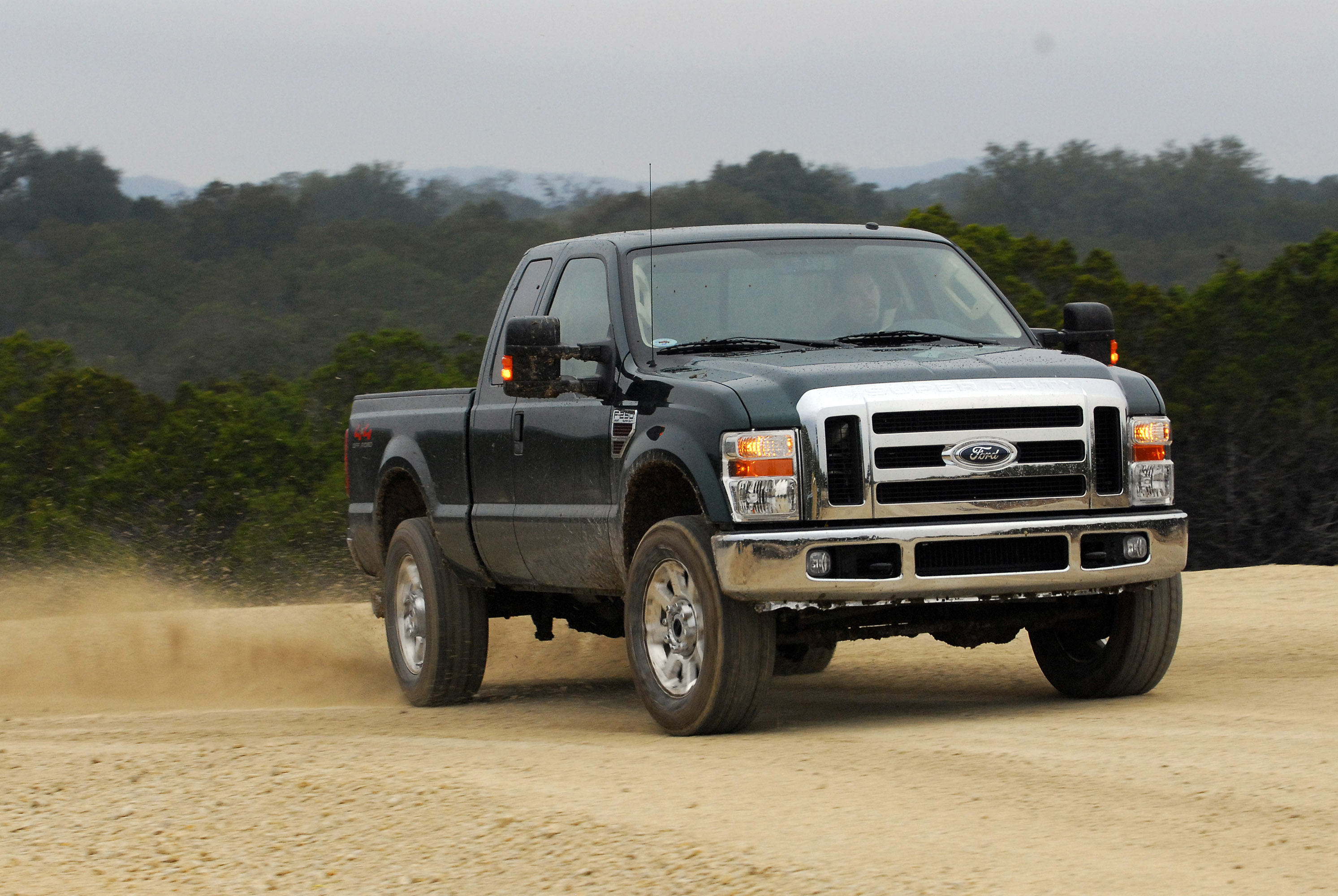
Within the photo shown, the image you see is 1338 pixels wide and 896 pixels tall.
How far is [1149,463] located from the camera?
24.6 feet

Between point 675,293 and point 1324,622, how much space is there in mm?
4785

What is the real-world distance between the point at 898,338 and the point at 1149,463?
1.21m

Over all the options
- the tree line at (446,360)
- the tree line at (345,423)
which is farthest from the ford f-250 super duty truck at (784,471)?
the tree line at (345,423)

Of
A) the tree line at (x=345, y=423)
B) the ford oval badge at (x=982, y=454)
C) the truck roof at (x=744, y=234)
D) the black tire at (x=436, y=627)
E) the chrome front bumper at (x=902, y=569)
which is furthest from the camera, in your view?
the tree line at (x=345, y=423)

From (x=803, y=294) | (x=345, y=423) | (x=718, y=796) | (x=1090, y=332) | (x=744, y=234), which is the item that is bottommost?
(x=718, y=796)

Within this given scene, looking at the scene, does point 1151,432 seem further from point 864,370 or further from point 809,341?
point 809,341

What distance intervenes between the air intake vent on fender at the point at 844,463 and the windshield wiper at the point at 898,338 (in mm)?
1050

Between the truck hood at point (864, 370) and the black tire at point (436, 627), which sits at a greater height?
the truck hood at point (864, 370)

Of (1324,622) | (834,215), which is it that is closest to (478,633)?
(1324,622)

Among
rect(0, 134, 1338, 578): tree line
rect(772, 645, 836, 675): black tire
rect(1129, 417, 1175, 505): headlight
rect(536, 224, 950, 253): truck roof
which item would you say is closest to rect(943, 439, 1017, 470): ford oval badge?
rect(1129, 417, 1175, 505): headlight

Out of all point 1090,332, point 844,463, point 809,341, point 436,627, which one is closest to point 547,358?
point 809,341

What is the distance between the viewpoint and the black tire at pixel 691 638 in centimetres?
705

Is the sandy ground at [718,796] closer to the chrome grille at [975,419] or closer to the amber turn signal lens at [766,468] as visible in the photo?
the amber turn signal lens at [766,468]

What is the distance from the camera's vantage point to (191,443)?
25.0 m
